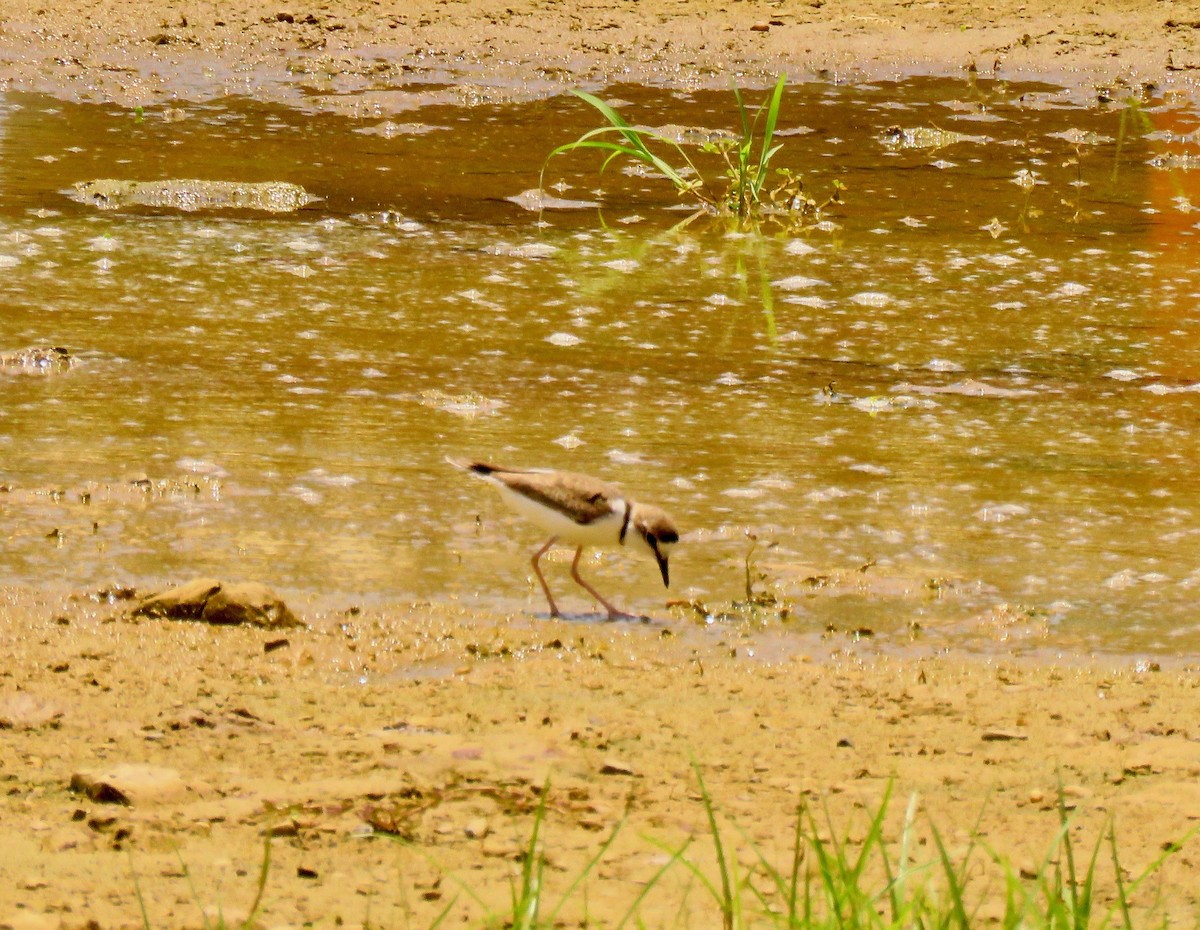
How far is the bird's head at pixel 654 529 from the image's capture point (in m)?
4.48

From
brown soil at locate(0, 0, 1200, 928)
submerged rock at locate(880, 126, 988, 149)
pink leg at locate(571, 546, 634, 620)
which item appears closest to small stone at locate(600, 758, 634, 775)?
brown soil at locate(0, 0, 1200, 928)

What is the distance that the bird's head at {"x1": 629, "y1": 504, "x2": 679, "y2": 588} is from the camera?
448 centimetres

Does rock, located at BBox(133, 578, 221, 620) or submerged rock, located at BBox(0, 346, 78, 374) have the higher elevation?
submerged rock, located at BBox(0, 346, 78, 374)

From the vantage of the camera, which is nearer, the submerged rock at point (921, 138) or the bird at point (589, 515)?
the bird at point (589, 515)

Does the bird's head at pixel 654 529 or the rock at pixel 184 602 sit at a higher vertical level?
the bird's head at pixel 654 529

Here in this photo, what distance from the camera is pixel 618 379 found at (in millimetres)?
6359

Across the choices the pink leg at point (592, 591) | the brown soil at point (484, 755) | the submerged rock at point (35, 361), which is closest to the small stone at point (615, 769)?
the brown soil at point (484, 755)

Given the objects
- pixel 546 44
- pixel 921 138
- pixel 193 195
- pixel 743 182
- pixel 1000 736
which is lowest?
pixel 1000 736

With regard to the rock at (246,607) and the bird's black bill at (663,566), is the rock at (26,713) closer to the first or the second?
the rock at (246,607)

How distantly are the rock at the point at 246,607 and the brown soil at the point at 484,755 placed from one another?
0.04m

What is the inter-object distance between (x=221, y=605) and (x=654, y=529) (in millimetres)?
1126

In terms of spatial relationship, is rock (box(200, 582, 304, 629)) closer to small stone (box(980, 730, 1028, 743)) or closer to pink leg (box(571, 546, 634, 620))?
pink leg (box(571, 546, 634, 620))

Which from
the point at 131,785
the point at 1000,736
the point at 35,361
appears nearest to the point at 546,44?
the point at 35,361

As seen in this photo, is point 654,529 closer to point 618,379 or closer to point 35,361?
point 618,379
